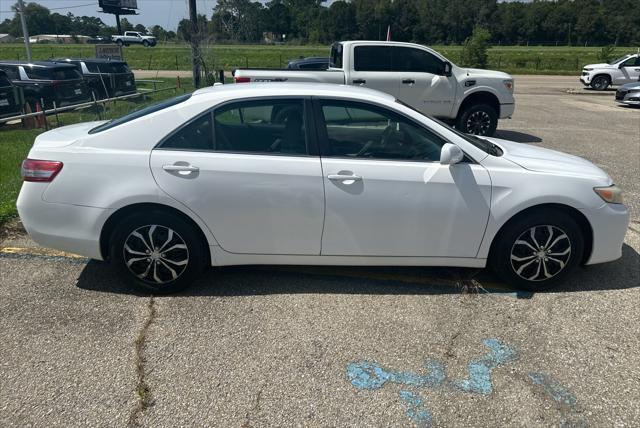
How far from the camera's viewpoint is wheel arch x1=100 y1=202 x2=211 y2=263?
11.5 feet

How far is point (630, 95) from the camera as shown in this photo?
16.1 m

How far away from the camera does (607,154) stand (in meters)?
8.99

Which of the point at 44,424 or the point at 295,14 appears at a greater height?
the point at 295,14

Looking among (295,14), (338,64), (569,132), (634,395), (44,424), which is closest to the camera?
(44,424)

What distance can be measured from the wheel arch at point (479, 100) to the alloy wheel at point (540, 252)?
666 centimetres

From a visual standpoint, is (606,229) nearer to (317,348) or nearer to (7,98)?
(317,348)

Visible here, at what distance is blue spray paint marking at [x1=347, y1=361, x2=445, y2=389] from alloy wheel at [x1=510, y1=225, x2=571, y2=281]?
1.24 meters

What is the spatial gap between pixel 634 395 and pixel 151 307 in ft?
10.3

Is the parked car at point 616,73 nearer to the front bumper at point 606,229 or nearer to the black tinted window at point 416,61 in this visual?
the black tinted window at point 416,61

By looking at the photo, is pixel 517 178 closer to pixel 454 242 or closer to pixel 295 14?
pixel 454 242

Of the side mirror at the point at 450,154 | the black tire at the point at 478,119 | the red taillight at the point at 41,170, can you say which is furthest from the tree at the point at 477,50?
the red taillight at the point at 41,170

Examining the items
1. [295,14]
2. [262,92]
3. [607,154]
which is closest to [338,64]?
[607,154]

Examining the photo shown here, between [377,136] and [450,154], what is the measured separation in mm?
589

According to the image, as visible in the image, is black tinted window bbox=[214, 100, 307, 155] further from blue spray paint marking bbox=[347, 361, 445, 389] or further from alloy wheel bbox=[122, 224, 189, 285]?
blue spray paint marking bbox=[347, 361, 445, 389]
